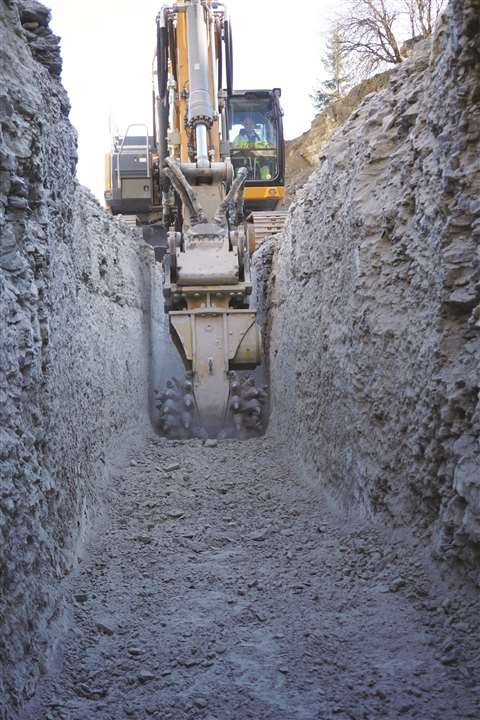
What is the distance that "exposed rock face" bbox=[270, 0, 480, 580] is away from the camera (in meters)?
2.74

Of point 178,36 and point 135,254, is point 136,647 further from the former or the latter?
point 178,36

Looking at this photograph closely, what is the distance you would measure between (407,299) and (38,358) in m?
1.71

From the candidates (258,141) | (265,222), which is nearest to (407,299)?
(265,222)

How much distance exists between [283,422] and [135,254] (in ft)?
8.55

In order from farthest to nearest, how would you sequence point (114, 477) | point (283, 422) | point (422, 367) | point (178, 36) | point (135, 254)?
1. point (178, 36)
2. point (135, 254)
3. point (283, 422)
4. point (114, 477)
5. point (422, 367)

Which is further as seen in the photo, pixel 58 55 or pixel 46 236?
pixel 58 55

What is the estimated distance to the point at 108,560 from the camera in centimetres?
371

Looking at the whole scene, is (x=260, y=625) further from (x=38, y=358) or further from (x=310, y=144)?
(x=310, y=144)

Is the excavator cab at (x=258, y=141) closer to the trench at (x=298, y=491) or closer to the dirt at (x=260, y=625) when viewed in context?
the trench at (x=298, y=491)

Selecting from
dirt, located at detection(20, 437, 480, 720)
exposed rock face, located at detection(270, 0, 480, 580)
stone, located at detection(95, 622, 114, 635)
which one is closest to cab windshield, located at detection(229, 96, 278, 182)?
exposed rock face, located at detection(270, 0, 480, 580)

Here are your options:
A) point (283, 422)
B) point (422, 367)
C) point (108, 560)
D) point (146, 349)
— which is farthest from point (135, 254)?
point (422, 367)

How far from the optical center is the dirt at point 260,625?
2.33 meters

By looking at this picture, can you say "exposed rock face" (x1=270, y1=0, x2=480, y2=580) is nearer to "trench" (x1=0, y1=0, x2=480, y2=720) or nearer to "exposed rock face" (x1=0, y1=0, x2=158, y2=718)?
"trench" (x1=0, y1=0, x2=480, y2=720)

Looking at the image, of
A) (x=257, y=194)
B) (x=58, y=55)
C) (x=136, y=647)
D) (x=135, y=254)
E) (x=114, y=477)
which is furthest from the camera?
(x=257, y=194)
